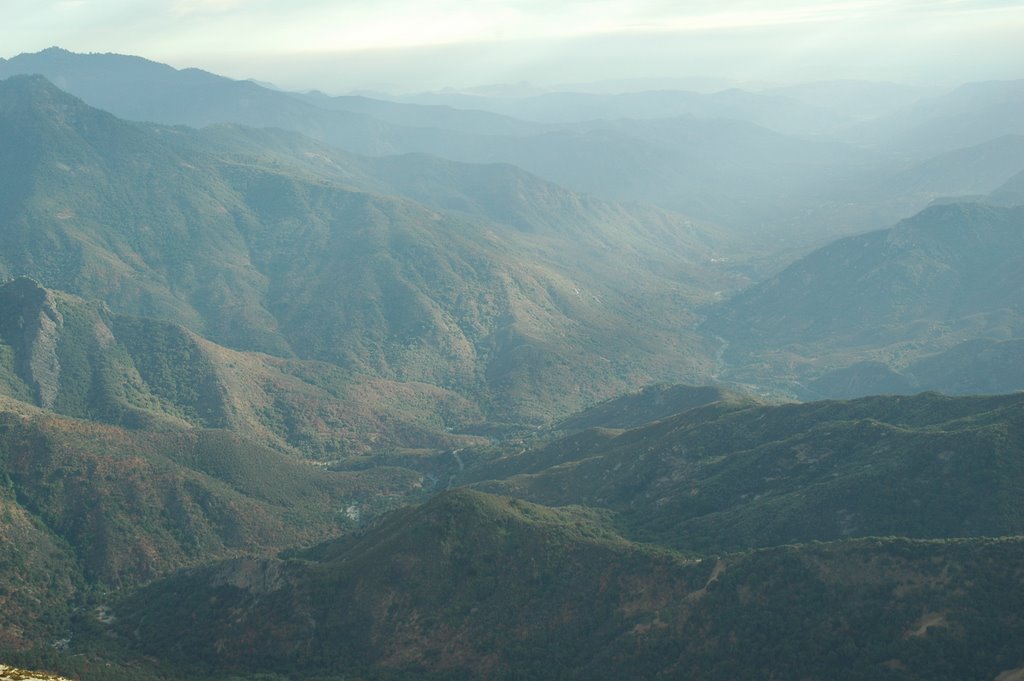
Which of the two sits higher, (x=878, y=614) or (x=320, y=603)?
(x=878, y=614)

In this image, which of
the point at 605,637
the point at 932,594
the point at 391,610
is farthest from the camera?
the point at 391,610

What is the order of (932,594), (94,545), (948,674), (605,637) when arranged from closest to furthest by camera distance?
(948,674), (932,594), (605,637), (94,545)

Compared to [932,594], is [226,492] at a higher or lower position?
lower

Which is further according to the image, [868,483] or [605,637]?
[868,483]

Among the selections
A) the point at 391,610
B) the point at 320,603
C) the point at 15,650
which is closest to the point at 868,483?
the point at 391,610

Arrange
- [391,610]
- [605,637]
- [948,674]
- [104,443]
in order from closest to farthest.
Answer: [948,674] < [605,637] < [391,610] < [104,443]

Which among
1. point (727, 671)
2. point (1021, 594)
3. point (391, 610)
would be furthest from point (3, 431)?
point (1021, 594)

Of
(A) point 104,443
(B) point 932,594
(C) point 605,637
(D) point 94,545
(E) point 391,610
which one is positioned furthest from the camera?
(A) point 104,443

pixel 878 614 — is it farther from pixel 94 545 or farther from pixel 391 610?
pixel 94 545

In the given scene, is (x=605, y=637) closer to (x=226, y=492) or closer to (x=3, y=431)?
(x=226, y=492)
